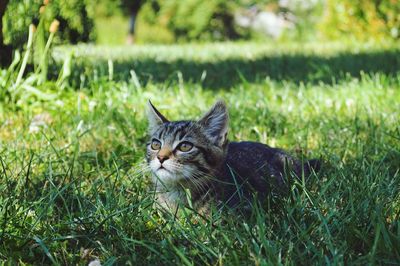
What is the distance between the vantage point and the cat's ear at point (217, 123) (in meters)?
2.97

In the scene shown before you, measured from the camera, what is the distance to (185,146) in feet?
9.58

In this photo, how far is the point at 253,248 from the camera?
2033 millimetres

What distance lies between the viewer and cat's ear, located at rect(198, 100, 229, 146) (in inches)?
117

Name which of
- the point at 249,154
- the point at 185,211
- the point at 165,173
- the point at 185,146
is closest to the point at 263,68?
the point at 249,154

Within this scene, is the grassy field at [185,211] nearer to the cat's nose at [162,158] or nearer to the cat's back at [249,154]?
the cat's nose at [162,158]

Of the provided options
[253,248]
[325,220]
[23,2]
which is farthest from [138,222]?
[23,2]

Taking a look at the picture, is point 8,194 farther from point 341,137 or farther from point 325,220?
point 341,137

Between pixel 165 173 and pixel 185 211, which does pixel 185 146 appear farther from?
pixel 185 211

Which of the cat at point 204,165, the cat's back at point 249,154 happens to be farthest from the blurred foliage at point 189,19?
the cat at point 204,165

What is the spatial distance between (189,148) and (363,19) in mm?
10064

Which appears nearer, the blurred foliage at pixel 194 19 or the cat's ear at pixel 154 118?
the cat's ear at pixel 154 118

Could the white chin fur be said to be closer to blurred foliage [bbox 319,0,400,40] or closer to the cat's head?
the cat's head

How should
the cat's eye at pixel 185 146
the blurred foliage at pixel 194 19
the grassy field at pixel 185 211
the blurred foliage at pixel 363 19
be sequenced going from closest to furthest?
the grassy field at pixel 185 211
the cat's eye at pixel 185 146
the blurred foliage at pixel 194 19
the blurred foliage at pixel 363 19

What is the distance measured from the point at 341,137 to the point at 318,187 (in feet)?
3.89
